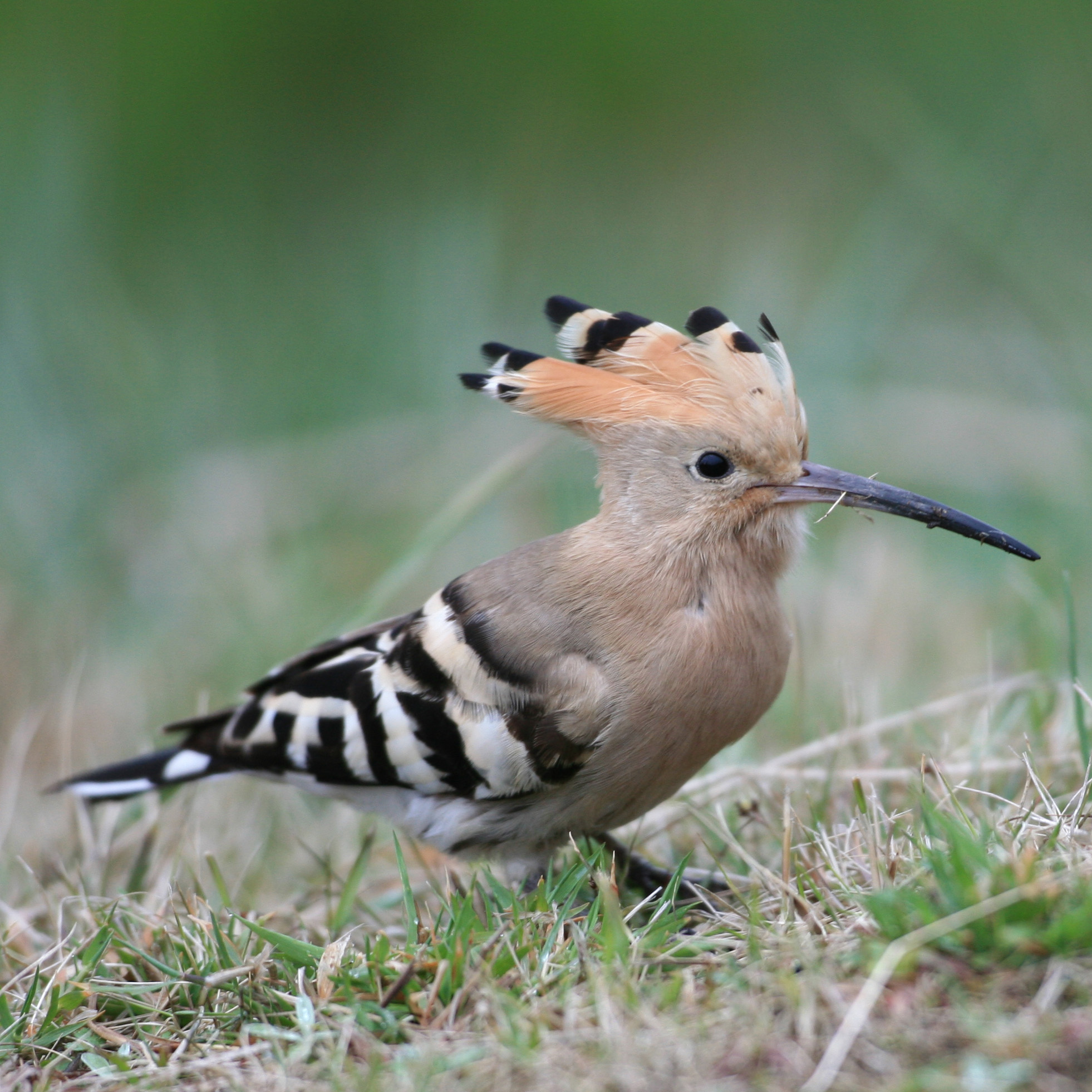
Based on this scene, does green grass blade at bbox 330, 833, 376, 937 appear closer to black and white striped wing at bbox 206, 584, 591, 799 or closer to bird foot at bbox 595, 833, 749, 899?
black and white striped wing at bbox 206, 584, 591, 799

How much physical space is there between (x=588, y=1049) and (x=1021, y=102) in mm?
4746

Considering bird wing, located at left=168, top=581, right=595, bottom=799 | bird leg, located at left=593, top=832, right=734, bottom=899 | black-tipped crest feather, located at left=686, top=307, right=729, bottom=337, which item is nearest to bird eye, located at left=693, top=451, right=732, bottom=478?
black-tipped crest feather, located at left=686, top=307, right=729, bottom=337

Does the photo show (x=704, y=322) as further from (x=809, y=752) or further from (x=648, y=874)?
(x=648, y=874)

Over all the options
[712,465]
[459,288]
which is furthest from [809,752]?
[459,288]

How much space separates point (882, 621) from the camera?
3723 mm

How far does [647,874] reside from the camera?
2469 millimetres

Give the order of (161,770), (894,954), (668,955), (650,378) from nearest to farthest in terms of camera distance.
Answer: (894,954), (668,955), (650,378), (161,770)

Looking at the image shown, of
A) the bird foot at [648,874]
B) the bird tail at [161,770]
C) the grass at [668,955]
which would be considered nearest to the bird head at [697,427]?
the grass at [668,955]

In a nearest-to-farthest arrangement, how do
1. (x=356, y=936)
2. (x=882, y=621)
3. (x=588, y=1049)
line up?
(x=588, y=1049), (x=356, y=936), (x=882, y=621)

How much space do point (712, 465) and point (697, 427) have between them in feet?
0.25

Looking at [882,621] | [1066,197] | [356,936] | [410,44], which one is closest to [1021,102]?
[1066,197]

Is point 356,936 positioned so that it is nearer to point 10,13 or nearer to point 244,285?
point 244,285

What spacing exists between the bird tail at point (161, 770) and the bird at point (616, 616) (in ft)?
1.23

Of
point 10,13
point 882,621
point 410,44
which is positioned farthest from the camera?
point 410,44
